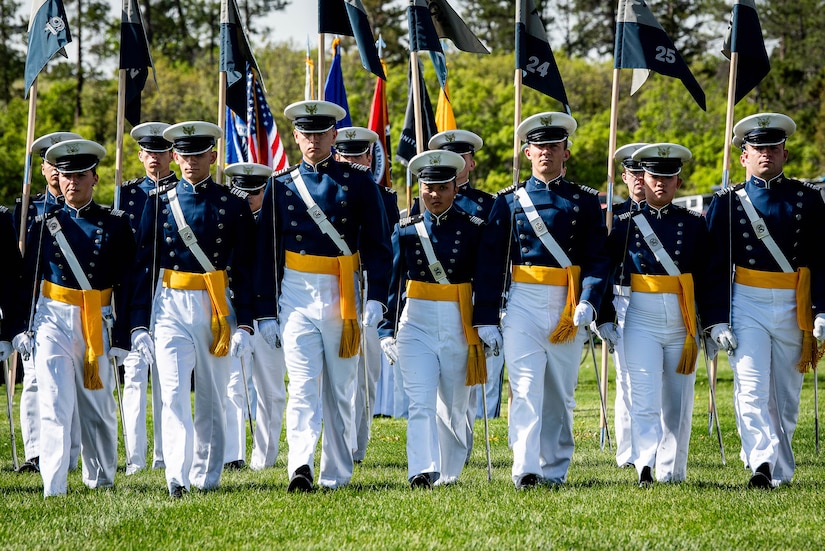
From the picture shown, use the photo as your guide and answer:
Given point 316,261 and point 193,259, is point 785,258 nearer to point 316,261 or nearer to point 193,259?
point 316,261

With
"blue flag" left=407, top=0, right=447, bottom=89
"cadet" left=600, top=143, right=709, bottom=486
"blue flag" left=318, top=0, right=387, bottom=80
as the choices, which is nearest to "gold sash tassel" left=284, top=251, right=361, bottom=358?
"cadet" left=600, top=143, right=709, bottom=486

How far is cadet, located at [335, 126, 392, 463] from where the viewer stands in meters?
10.6

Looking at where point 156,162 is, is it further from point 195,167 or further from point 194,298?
point 194,298

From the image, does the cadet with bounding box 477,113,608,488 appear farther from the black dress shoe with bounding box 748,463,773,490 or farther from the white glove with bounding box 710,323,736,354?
the black dress shoe with bounding box 748,463,773,490

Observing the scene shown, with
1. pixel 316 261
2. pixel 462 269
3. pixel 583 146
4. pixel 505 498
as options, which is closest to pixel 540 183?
pixel 462 269

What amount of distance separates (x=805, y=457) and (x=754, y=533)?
3985 millimetres

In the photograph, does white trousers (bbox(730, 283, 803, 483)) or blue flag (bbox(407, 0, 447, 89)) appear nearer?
white trousers (bbox(730, 283, 803, 483))

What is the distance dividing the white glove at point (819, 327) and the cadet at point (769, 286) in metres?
0.02

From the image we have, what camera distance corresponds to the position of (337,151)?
11609 mm

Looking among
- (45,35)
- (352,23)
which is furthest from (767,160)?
(45,35)

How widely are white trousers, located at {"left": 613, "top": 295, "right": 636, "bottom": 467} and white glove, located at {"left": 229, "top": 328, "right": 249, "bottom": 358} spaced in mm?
2731

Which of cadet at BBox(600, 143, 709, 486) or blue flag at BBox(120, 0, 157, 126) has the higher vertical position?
blue flag at BBox(120, 0, 157, 126)

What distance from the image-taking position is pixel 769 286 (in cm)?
877

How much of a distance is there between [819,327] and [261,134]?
27.6ft
